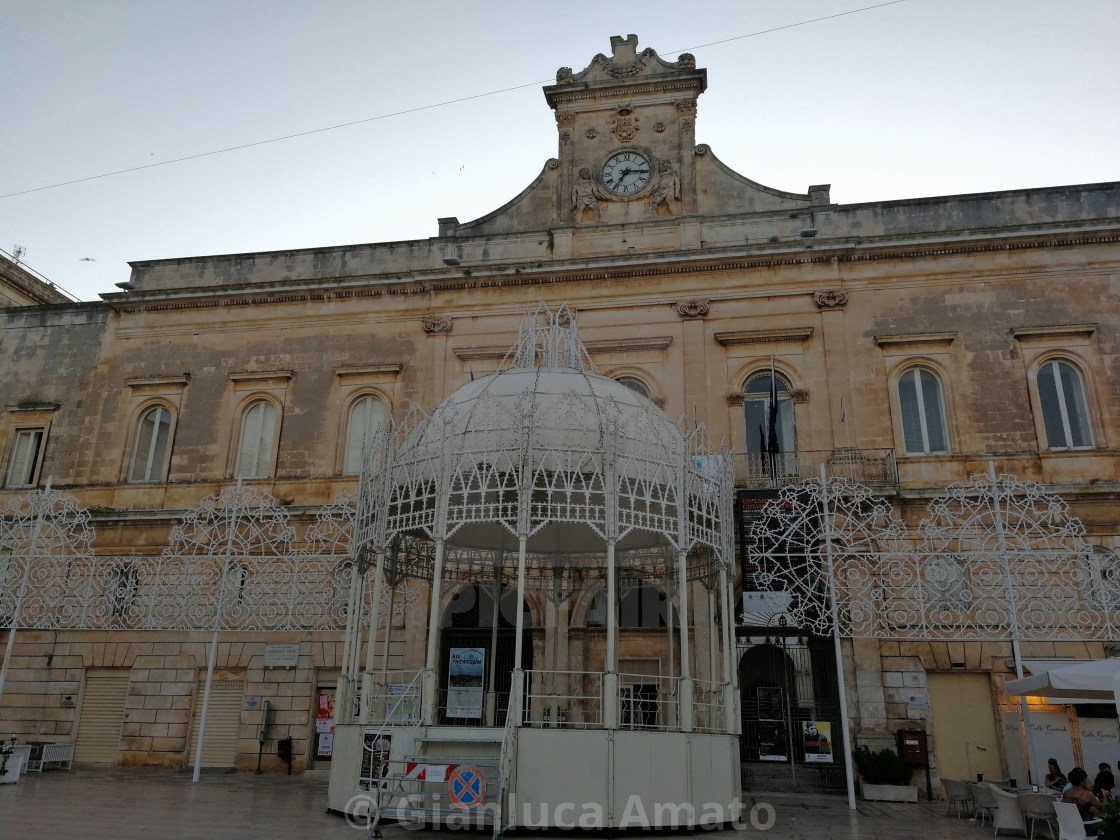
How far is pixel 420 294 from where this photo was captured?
23875 mm

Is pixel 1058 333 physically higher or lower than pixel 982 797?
higher

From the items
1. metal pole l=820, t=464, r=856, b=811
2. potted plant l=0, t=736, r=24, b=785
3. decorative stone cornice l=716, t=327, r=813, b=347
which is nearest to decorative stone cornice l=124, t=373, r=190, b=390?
potted plant l=0, t=736, r=24, b=785

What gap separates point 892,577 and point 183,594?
615 inches

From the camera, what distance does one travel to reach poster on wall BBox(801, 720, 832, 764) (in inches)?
734

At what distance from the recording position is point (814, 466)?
67.5ft

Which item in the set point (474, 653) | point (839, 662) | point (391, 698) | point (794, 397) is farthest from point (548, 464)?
point (794, 397)

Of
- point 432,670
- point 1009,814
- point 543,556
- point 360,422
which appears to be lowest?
point 1009,814

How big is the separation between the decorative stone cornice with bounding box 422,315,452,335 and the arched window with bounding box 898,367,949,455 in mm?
11432

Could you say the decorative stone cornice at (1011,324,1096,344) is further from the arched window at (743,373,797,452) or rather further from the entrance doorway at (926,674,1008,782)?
the entrance doorway at (926,674,1008,782)

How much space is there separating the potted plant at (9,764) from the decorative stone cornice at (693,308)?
16.7 meters

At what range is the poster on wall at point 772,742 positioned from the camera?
750 inches

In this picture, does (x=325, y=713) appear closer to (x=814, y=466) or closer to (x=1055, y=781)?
(x=814, y=466)

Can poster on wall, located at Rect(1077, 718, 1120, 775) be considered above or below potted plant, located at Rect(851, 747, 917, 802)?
above

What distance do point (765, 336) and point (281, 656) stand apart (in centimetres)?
1413
